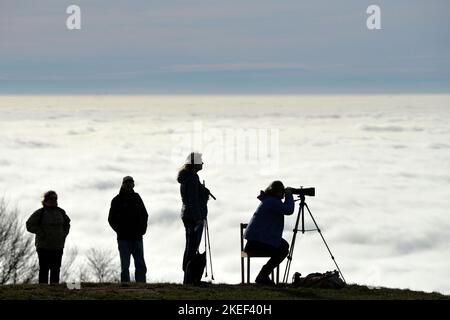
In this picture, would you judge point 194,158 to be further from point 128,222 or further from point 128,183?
point 128,222

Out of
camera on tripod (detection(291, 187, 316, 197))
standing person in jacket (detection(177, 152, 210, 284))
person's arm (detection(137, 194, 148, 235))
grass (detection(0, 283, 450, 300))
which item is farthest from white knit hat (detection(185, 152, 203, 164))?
grass (detection(0, 283, 450, 300))

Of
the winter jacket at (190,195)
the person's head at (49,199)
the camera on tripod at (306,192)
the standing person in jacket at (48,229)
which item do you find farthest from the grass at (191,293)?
the camera on tripod at (306,192)

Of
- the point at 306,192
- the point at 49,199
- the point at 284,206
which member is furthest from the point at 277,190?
the point at 49,199

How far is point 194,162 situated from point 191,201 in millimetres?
633

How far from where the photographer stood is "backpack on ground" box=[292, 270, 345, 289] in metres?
18.3

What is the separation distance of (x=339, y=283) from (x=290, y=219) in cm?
12773

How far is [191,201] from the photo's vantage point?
1828cm

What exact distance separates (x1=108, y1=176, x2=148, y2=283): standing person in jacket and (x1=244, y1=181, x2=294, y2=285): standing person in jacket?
6.89ft

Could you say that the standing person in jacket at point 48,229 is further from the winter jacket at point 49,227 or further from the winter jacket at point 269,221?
the winter jacket at point 269,221

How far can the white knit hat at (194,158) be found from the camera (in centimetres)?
1825

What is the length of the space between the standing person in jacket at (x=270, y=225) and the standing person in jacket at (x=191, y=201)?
88cm
